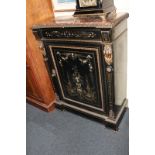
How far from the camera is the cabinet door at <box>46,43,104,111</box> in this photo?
154cm

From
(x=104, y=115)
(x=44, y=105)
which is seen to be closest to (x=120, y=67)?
(x=104, y=115)

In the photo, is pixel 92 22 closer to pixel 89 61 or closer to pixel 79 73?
pixel 89 61

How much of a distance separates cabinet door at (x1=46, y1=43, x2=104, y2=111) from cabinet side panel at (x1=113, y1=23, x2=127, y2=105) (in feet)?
0.49

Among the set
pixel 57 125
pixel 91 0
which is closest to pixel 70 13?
pixel 91 0

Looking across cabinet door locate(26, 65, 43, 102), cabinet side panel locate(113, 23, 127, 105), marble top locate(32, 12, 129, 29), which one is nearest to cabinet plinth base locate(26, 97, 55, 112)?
cabinet door locate(26, 65, 43, 102)

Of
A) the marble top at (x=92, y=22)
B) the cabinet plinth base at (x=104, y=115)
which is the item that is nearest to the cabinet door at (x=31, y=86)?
the cabinet plinth base at (x=104, y=115)

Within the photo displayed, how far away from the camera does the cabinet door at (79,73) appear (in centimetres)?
154

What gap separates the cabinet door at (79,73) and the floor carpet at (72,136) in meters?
0.22

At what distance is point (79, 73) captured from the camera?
1.72m

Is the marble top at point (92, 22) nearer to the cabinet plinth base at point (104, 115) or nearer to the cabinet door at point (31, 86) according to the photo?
the cabinet door at point (31, 86)
